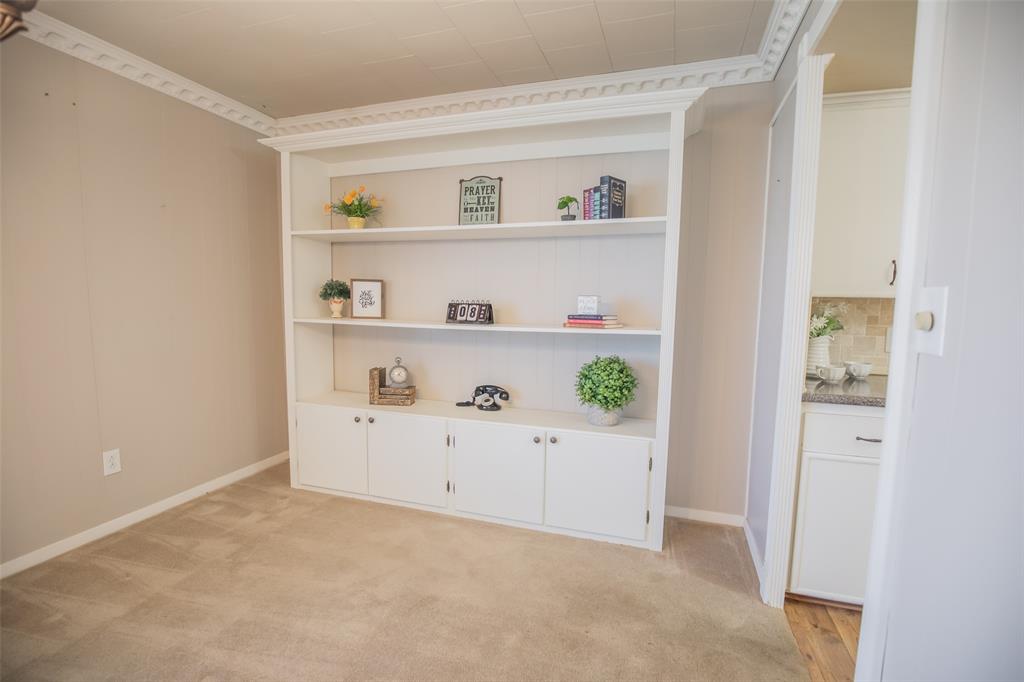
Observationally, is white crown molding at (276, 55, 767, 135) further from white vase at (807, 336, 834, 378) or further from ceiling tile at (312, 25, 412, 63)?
white vase at (807, 336, 834, 378)

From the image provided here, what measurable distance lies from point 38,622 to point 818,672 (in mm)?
2894

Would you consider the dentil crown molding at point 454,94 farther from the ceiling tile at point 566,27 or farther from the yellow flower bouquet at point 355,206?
the yellow flower bouquet at point 355,206

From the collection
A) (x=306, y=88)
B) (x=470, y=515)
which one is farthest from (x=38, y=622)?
(x=306, y=88)

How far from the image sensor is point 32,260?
2023mm

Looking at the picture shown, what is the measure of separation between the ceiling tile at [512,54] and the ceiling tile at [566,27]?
7 cm

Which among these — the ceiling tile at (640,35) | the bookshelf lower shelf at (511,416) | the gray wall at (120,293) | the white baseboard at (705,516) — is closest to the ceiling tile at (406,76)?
the ceiling tile at (640,35)

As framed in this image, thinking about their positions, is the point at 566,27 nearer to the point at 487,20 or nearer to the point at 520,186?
the point at 487,20

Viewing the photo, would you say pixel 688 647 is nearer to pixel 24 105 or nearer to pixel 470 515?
pixel 470 515

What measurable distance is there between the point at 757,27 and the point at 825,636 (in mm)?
2609

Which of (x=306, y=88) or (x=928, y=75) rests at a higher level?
(x=306, y=88)

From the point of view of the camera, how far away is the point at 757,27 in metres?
2.05

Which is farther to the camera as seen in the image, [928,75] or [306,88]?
[306,88]

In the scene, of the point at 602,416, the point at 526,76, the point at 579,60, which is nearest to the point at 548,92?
the point at 526,76

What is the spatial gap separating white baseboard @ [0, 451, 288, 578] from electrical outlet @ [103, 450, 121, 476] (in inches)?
10.2
